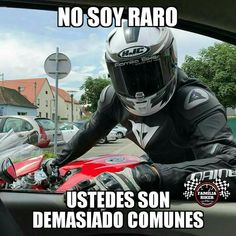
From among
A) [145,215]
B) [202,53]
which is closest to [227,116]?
[202,53]

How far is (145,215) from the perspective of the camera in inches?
61.4

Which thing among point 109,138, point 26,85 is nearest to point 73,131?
point 109,138

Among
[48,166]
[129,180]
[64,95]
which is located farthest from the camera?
[48,166]

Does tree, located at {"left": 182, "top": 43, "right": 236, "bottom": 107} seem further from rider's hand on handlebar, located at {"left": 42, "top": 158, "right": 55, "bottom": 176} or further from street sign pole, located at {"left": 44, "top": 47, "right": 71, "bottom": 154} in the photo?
rider's hand on handlebar, located at {"left": 42, "top": 158, "right": 55, "bottom": 176}

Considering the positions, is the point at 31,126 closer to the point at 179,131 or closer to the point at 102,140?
the point at 102,140

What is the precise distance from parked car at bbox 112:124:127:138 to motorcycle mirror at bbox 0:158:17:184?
44 centimetres

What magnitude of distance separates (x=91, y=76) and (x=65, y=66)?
0.11m

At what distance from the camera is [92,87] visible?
1.65 meters

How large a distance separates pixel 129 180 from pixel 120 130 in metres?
0.26

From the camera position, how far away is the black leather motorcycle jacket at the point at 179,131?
1.51 m

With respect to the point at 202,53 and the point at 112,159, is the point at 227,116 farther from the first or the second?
the point at 112,159

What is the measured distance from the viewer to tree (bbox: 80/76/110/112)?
1.62 metres

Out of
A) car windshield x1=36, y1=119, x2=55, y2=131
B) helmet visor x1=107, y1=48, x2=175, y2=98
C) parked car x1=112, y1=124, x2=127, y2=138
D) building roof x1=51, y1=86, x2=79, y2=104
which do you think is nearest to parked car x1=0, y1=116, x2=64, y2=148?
car windshield x1=36, y1=119, x2=55, y2=131

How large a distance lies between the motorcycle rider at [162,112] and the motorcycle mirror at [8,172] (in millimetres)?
298
